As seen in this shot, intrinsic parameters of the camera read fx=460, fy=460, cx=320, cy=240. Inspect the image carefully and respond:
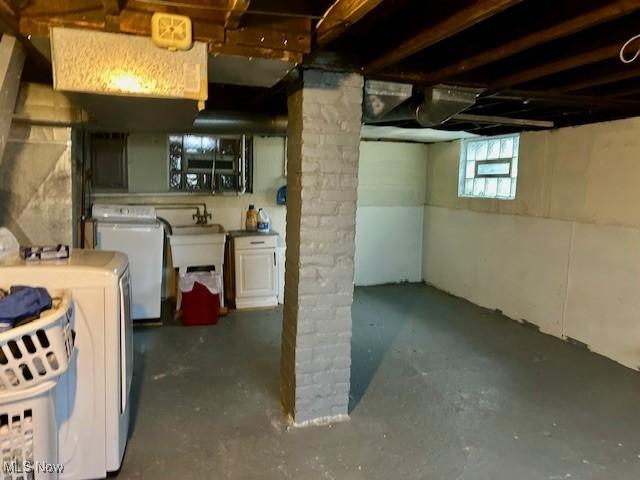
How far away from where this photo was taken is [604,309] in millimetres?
3707

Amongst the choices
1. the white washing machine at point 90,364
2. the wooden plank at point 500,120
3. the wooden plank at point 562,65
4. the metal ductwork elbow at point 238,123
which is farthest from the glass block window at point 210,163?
the wooden plank at point 562,65

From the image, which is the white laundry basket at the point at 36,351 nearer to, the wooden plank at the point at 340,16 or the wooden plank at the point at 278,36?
the wooden plank at the point at 278,36

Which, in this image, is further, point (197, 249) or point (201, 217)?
point (201, 217)

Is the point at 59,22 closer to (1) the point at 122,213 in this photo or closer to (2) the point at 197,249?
(1) the point at 122,213

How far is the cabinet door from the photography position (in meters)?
4.61

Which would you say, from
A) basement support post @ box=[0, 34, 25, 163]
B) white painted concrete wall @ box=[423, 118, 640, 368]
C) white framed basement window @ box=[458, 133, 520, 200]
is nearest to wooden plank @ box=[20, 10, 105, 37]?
basement support post @ box=[0, 34, 25, 163]

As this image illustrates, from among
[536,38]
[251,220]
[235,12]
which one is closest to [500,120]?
[536,38]

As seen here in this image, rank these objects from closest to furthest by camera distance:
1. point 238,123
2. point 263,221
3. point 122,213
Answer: point 238,123, point 122,213, point 263,221

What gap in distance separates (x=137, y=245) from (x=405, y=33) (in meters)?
2.94

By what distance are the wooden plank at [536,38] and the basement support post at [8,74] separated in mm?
1912

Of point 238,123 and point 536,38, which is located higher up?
point 536,38

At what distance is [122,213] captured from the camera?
13.7ft

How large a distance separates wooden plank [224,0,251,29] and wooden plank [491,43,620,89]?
5.04 ft

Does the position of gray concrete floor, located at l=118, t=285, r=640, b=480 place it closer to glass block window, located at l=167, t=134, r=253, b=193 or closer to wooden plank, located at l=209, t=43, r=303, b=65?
glass block window, located at l=167, t=134, r=253, b=193
